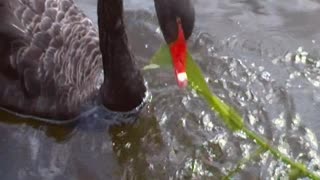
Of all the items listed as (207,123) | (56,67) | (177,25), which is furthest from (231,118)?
(56,67)

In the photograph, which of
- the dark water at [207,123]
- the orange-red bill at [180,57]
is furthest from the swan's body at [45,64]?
the orange-red bill at [180,57]

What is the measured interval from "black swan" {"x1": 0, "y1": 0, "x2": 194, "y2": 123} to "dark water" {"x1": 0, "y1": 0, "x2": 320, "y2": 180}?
0.33 ft

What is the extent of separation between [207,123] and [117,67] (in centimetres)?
48

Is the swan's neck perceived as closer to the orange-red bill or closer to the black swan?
the black swan

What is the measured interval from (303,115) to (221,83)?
42 centimetres

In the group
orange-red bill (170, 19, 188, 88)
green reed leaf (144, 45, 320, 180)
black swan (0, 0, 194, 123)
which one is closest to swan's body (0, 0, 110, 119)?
black swan (0, 0, 194, 123)

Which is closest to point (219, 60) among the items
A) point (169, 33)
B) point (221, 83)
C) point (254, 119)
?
point (221, 83)

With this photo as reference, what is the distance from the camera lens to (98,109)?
13.1ft

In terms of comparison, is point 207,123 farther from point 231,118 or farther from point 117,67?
point 231,118

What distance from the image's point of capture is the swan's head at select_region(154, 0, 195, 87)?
314cm

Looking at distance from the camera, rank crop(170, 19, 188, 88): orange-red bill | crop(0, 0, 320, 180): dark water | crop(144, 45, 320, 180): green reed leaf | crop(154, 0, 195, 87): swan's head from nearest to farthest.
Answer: crop(144, 45, 320, 180): green reed leaf → crop(154, 0, 195, 87): swan's head → crop(170, 19, 188, 88): orange-red bill → crop(0, 0, 320, 180): dark water

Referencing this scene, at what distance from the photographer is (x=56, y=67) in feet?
12.7

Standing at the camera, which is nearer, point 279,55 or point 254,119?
point 254,119

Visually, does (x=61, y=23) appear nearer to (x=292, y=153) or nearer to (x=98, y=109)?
(x=98, y=109)
